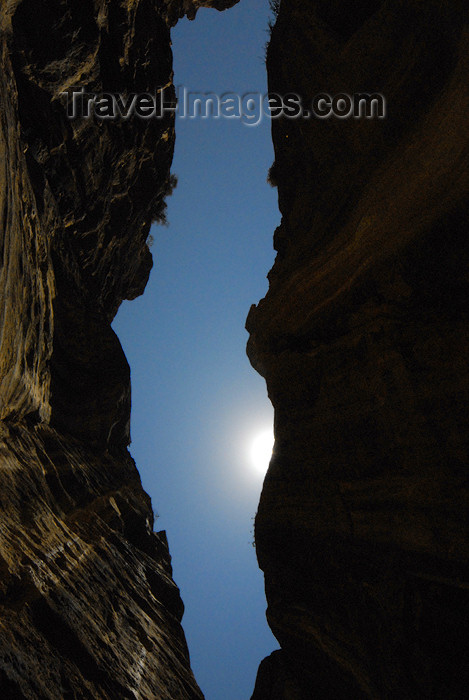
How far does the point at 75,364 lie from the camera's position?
51.3 feet

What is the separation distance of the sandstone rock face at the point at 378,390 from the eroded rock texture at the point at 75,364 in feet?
12.7

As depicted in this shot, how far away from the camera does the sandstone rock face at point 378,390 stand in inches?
227

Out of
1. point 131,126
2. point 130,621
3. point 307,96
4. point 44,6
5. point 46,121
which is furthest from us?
point 131,126

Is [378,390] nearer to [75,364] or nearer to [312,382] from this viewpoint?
[312,382]

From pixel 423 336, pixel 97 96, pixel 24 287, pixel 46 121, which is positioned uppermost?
pixel 97 96

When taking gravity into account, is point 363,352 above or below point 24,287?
below

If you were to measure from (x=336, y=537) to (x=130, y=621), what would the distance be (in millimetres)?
5333

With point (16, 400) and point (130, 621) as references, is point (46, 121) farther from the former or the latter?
point (130, 621)

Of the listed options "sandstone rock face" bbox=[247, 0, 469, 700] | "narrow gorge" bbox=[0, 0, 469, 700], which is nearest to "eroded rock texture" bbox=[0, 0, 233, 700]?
"narrow gorge" bbox=[0, 0, 469, 700]

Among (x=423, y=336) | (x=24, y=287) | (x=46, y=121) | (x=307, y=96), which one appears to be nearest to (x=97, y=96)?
(x=46, y=121)

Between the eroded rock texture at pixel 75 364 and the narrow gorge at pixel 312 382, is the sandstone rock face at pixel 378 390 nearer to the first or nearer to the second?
the narrow gorge at pixel 312 382

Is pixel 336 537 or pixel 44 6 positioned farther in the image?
pixel 44 6

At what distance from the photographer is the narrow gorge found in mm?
5766

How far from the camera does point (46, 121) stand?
1130 cm
